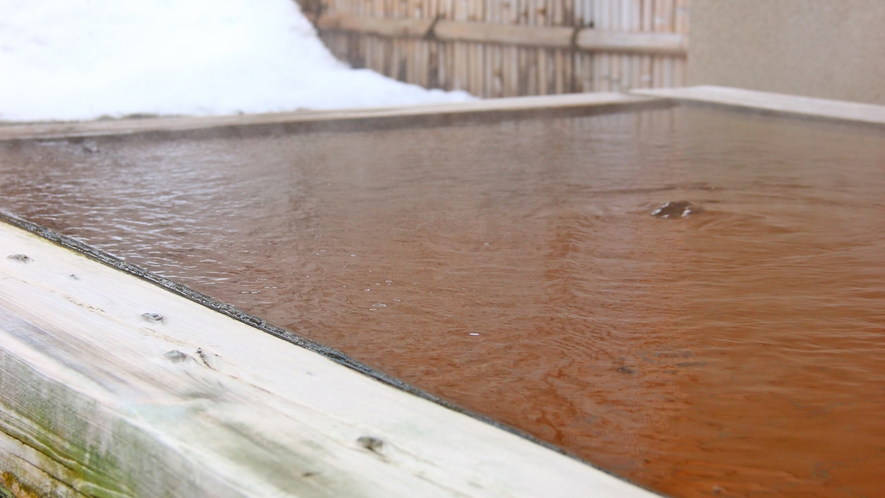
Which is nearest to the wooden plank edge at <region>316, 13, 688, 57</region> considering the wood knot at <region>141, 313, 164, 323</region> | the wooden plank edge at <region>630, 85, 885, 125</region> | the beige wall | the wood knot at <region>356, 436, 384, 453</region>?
the beige wall

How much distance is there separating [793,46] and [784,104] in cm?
139

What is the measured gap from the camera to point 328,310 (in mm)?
916

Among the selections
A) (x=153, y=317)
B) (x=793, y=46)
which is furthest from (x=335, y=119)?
(x=793, y=46)

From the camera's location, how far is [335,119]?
2.51m

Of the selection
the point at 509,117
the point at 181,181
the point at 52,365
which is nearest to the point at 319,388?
the point at 52,365

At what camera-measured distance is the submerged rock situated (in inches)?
53.0

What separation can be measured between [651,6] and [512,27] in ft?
3.57

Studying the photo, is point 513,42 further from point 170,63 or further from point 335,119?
point 335,119

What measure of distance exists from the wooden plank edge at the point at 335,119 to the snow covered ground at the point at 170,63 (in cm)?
191

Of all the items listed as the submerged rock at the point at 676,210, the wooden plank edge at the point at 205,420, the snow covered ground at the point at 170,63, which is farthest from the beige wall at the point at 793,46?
the wooden plank edge at the point at 205,420

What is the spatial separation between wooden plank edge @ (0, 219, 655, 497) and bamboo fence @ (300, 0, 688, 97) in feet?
13.0

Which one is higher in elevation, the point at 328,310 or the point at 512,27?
the point at 512,27

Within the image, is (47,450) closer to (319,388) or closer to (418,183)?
(319,388)

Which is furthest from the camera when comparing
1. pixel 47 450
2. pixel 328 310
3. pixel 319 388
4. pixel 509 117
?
pixel 509 117
